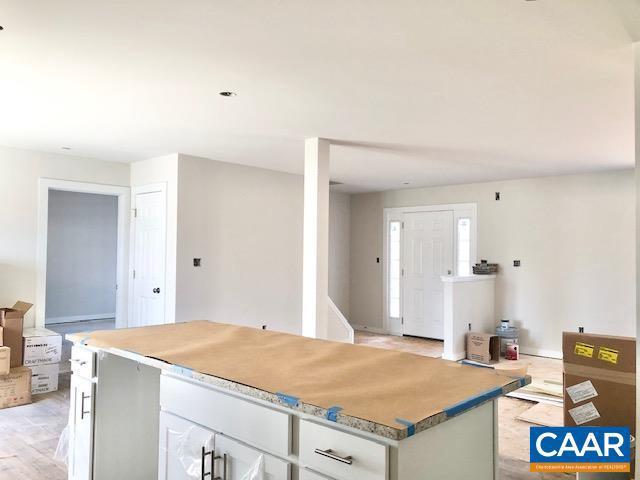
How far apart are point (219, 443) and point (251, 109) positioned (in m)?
2.58

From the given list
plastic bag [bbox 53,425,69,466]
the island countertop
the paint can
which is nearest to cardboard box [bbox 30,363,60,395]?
plastic bag [bbox 53,425,69,466]

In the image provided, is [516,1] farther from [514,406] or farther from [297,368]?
[514,406]

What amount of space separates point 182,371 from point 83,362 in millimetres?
973

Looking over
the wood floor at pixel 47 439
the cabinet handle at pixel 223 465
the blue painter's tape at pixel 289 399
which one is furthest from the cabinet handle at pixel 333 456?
the wood floor at pixel 47 439

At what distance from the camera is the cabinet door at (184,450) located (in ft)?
5.60

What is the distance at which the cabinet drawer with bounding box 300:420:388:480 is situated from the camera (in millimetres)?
1220

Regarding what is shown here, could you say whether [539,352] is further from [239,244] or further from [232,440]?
[232,440]

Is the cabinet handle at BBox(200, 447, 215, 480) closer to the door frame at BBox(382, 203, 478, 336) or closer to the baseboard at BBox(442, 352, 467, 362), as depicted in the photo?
the baseboard at BBox(442, 352, 467, 362)

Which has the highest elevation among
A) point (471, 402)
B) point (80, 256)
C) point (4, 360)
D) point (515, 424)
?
point (80, 256)

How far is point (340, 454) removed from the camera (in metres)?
1.30

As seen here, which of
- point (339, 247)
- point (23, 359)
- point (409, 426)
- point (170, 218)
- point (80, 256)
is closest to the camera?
point (409, 426)

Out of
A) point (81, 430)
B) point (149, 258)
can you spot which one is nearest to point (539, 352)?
point (149, 258)

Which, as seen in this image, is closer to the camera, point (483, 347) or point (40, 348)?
point (40, 348)

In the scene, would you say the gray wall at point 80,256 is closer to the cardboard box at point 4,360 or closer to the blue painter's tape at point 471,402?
the cardboard box at point 4,360
